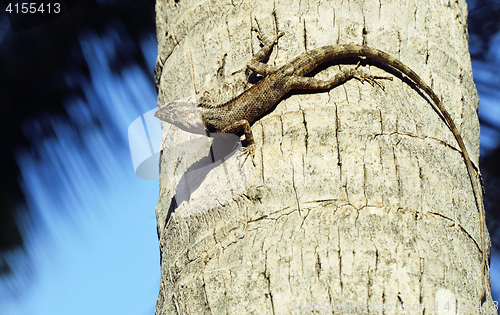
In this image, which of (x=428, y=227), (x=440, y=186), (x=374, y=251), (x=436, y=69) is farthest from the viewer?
(x=436, y=69)

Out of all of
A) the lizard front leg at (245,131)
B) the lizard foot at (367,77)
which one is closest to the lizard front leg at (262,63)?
the lizard front leg at (245,131)

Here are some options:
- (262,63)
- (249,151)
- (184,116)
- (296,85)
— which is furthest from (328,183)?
(184,116)

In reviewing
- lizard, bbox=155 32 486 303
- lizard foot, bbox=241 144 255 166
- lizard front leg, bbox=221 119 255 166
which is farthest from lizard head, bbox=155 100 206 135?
lizard foot, bbox=241 144 255 166

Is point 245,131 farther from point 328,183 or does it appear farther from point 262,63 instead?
point 328,183

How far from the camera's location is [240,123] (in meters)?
2.67

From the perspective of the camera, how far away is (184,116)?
2.81 metres

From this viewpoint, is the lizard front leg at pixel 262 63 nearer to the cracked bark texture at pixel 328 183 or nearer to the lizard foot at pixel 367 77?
the cracked bark texture at pixel 328 183

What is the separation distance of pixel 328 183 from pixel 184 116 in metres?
1.28

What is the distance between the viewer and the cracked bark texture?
174cm

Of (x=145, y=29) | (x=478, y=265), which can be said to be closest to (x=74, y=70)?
(x=145, y=29)

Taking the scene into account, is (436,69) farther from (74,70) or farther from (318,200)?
(74,70)

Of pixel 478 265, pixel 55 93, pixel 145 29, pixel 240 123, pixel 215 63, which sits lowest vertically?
pixel 478 265

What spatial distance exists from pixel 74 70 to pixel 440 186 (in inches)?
143

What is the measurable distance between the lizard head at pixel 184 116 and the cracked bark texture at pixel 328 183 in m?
0.07
